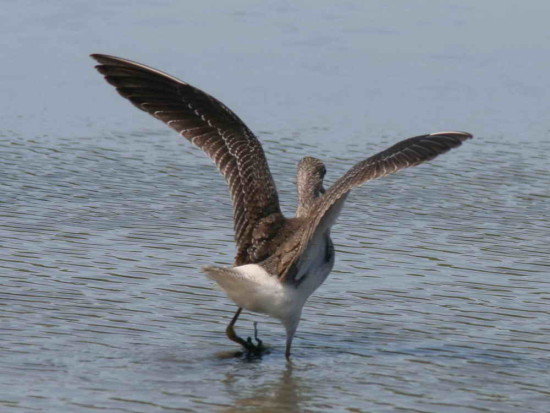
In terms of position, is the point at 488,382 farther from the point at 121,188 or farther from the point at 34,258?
the point at 121,188

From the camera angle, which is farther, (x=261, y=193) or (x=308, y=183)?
(x=308, y=183)

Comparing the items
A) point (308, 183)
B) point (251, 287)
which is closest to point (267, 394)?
point (251, 287)

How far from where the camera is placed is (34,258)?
30.2ft

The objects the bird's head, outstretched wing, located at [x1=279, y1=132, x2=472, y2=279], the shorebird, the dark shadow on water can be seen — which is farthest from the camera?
the bird's head

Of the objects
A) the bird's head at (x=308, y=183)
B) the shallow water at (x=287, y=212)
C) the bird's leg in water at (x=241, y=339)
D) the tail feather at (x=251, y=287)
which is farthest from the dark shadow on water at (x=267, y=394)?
the bird's head at (x=308, y=183)

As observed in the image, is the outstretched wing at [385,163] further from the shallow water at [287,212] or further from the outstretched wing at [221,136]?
the shallow water at [287,212]

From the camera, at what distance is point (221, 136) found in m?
8.45

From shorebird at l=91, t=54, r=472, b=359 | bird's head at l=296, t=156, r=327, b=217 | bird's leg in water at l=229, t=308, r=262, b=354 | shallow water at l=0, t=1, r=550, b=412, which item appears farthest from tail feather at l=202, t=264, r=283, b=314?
bird's head at l=296, t=156, r=327, b=217

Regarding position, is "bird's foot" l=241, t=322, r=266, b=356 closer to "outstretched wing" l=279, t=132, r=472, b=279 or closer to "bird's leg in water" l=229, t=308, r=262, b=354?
"bird's leg in water" l=229, t=308, r=262, b=354

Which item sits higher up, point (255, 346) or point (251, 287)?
point (251, 287)

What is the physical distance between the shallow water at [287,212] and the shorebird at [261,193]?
17.5 inches

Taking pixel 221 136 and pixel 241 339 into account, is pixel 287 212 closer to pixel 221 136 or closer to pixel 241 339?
pixel 221 136

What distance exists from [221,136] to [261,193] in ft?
1.71

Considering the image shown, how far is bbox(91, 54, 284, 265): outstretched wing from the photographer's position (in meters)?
8.13
